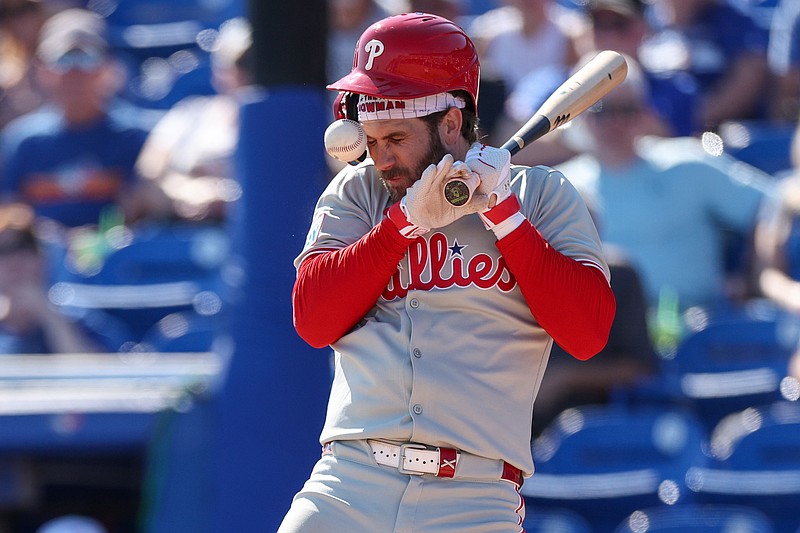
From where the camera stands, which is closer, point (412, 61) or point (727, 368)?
point (412, 61)

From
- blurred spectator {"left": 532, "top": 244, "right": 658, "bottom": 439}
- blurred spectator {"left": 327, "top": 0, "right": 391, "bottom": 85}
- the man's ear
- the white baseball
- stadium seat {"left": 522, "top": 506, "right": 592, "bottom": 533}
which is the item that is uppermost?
the white baseball

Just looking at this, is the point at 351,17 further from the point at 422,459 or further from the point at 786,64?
the point at 422,459

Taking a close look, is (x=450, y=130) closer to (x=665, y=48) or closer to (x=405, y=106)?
(x=405, y=106)

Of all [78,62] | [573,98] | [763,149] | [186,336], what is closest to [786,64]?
[763,149]

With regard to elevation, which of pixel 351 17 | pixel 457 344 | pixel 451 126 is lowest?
pixel 351 17

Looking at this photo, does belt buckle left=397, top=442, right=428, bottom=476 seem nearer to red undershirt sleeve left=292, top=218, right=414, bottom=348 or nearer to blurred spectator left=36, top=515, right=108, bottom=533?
red undershirt sleeve left=292, top=218, right=414, bottom=348

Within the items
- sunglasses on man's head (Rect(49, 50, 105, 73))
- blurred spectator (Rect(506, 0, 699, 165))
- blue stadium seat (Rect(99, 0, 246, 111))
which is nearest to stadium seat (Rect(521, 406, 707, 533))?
blurred spectator (Rect(506, 0, 699, 165))

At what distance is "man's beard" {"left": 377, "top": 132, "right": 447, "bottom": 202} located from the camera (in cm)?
221

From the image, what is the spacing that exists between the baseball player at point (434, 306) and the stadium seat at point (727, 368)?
86.4 inches

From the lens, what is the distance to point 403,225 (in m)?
2.10

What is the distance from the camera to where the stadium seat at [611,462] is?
13.5 ft

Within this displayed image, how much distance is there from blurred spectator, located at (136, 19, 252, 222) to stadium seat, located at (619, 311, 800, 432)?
2.11 meters

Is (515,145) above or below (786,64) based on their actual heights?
above

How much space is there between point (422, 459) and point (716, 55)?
14.3ft
